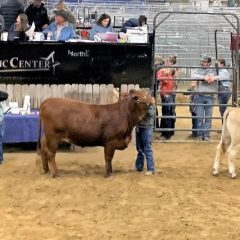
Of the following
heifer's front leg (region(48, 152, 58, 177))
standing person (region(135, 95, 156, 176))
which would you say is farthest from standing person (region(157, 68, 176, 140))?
heifer's front leg (region(48, 152, 58, 177))

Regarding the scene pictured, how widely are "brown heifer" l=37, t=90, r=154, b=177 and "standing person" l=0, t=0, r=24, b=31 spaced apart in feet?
14.1

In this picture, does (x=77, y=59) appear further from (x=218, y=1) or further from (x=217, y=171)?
(x=218, y=1)

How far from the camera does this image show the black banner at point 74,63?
11.7 metres

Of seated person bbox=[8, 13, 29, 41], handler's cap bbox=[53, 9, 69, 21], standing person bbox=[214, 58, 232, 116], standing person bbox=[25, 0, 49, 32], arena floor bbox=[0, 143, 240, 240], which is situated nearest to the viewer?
arena floor bbox=[0, 143, 240, 240]

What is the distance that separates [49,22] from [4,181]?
542cm

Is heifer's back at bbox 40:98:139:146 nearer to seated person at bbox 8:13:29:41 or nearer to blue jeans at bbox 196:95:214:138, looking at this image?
seated person at bbox 8:13:29:41

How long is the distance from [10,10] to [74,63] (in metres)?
2.15

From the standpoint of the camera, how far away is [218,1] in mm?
46188

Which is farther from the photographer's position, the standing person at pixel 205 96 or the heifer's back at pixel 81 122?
the standing person at pixel 205 96

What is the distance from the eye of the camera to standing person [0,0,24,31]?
1287 cm

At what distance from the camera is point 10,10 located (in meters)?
13.0

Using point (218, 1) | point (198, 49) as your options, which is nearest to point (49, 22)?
point (198, 49)

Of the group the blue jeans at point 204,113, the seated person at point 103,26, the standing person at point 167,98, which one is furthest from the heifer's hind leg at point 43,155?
the blue jeans at point 204,113

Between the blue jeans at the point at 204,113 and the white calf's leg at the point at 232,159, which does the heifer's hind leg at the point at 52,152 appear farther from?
the blue jeans at the point at 204,113
